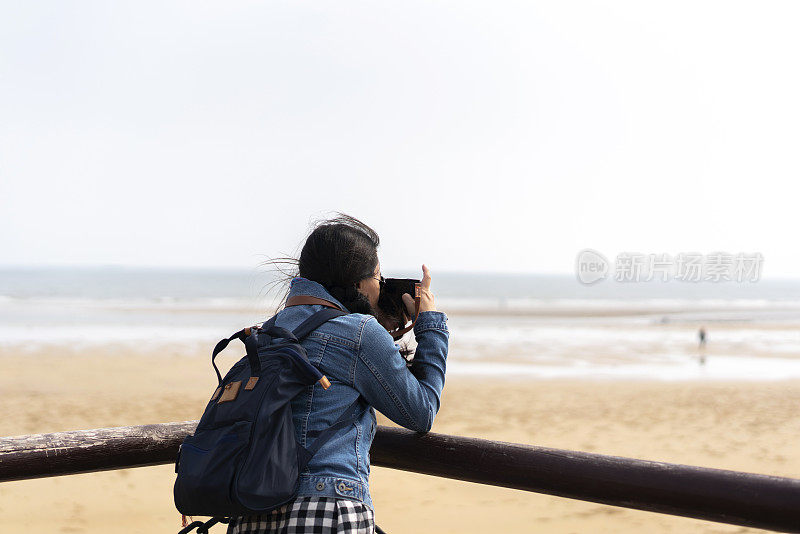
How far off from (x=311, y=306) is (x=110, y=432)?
39.6 inches

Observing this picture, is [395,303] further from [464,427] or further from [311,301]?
[464,427]

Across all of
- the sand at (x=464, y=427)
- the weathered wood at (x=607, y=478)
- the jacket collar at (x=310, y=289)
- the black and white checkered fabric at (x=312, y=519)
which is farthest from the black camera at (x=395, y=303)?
the sand at (x=464, y=427)

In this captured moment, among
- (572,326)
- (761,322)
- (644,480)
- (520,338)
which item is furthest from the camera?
(761,322)

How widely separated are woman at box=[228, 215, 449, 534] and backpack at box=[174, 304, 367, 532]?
0.16ft

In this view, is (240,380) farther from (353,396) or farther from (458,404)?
(458,404)

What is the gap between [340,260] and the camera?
1887 millimetres

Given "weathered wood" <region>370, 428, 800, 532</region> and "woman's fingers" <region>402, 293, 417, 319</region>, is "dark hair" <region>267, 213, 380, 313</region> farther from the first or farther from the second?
"weathered wood" <region>370, 428, 800, 532</region>

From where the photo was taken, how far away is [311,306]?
184 centimetres

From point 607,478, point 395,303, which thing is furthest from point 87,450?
point 607,478

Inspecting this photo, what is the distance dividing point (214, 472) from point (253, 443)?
0.37ft

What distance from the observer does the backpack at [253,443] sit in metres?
1.55

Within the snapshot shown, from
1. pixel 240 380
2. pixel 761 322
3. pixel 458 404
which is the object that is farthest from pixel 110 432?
pixel 761 322

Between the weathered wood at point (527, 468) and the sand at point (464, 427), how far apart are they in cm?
416

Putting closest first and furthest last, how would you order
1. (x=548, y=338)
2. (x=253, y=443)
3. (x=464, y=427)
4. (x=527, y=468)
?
(x=253, y=443) → (x=527, y=468) → (x=464, y=427) → (x=548, y=338)
